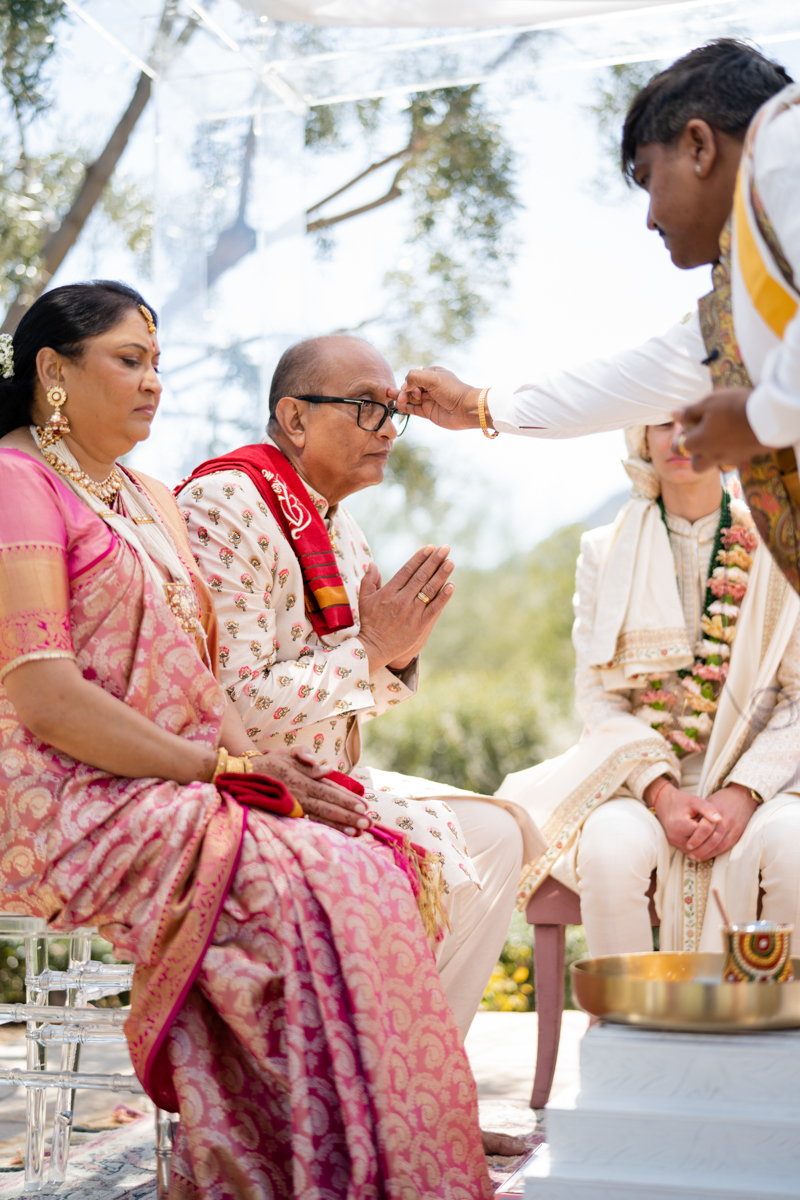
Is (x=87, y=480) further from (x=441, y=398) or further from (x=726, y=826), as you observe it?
(x=726, y=826)

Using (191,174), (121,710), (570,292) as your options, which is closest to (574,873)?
(121,710)

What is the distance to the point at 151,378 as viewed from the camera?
113 inches

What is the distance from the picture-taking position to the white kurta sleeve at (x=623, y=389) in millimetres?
2400

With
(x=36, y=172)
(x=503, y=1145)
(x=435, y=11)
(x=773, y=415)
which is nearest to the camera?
(x=773, y=415)

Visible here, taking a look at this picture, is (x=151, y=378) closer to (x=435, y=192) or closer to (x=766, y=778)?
(x=766, y=778)

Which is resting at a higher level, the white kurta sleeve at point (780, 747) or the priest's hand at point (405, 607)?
the priest's hand at point (405, 607)

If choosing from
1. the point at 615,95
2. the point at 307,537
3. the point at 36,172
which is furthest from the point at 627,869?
the point at 615,95

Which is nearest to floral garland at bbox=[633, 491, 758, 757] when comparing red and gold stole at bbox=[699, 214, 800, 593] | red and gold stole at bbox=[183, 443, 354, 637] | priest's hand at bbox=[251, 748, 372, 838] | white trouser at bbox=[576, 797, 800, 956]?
white trouser at bbox=[576, 797, 800, 956]

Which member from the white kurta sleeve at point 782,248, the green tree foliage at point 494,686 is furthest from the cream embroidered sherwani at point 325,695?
the green tree foliage at point 494,686

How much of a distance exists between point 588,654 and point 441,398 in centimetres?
123

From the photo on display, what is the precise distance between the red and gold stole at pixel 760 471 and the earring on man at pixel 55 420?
1517 millimetres

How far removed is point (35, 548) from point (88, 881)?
0.72 m

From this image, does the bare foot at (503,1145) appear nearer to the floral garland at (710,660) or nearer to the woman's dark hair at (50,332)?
the floral garland at (710,660)

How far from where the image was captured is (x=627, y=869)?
344 cm
